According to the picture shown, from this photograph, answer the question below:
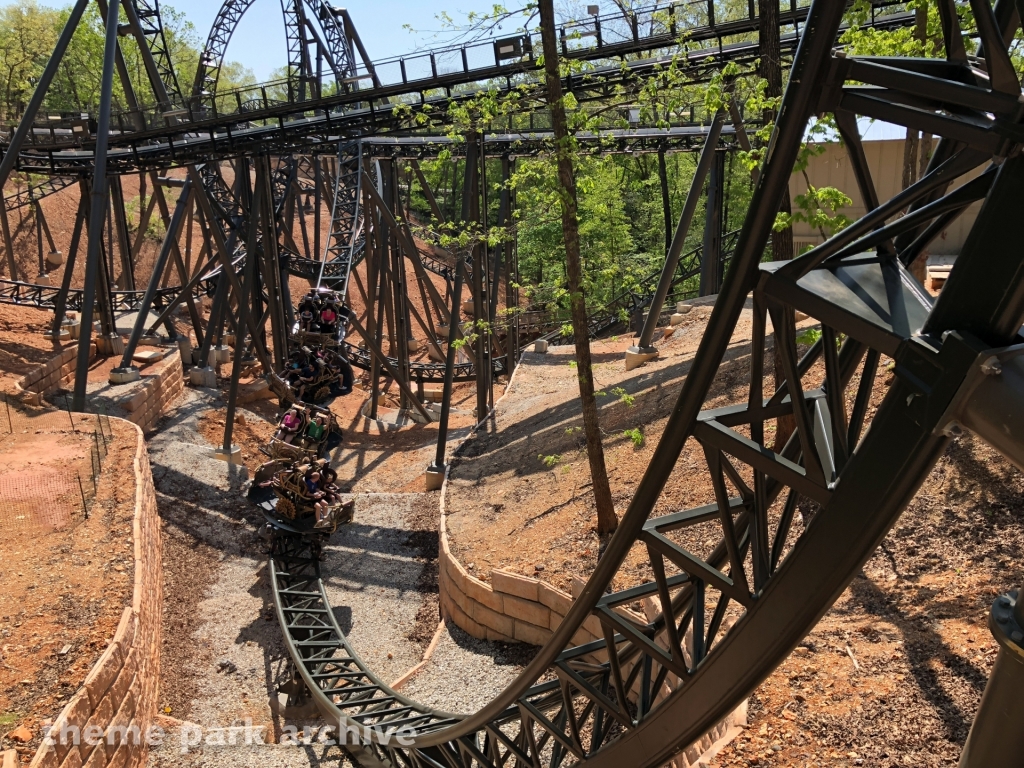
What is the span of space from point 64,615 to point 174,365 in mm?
10670

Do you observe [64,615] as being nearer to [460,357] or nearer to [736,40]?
[736,40]

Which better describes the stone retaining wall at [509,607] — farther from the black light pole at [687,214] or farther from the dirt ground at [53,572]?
the black light pole at [687,214]

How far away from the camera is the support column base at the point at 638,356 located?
14102 mm

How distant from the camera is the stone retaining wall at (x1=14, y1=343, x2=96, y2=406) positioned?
13.3 metres

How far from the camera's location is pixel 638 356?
46.3ft

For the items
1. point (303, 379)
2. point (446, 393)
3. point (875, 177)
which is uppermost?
point (875, 177)

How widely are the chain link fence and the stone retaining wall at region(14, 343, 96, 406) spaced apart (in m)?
0.72

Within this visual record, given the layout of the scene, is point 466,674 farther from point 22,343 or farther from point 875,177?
point 875,177

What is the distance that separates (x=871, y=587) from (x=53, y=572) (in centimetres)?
732

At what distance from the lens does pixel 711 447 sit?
2.90 metres

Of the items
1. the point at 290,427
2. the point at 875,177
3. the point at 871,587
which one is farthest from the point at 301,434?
the point at 875,177

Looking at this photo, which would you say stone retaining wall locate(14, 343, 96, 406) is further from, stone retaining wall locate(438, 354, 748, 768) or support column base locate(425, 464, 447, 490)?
stone retaining wall locate(438, 354, 748, 768)

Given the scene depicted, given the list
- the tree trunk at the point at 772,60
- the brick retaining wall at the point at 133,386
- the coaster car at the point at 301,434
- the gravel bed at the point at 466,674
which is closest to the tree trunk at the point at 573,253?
the gravel bed at the point at 466,674

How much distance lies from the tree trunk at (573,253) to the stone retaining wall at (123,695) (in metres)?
4.55
